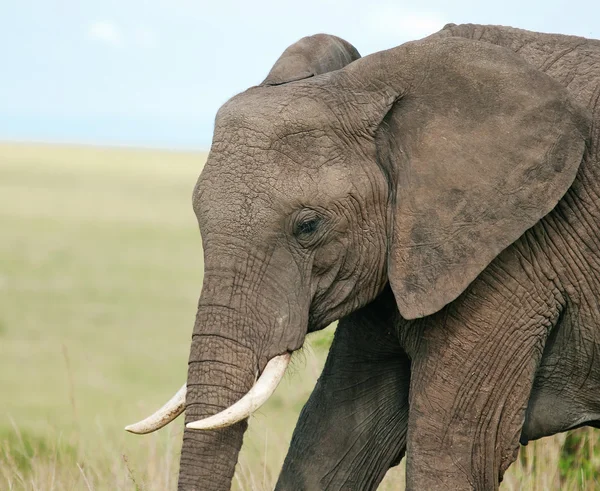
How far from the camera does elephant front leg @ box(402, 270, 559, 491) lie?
4590 mm

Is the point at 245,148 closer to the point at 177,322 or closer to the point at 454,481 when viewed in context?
the point at 454,481

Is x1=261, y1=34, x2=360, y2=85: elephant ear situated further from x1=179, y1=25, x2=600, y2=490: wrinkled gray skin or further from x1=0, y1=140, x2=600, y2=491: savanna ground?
x1=0, y1=140, x2=600, y2=491: savanna ground

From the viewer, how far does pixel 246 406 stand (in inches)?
167

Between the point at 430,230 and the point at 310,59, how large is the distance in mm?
930

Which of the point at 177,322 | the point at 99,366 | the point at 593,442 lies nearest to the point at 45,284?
the point at 177,322

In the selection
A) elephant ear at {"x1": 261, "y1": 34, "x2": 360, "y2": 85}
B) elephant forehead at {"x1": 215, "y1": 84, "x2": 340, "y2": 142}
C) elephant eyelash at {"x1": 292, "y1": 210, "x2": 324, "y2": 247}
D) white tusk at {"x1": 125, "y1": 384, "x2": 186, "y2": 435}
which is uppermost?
elephant ear at {"x1": 261, "y1": 34, "x2": 360, "y2": 85}

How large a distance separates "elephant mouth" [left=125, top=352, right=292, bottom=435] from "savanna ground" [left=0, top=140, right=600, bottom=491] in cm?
31

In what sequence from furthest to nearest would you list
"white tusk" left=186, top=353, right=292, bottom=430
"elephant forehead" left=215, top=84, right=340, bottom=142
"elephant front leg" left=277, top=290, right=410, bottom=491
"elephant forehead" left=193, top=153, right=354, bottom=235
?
"elephant front leg" left=277, top=290, right=410, bottom=491, "elephant forehead" left=215, top=84, right=340, bottom=142, "elephant forehead" left=193, top=153, right=354, bottom=235, "white tusk" left=186, top=353, right=292, bottom=430

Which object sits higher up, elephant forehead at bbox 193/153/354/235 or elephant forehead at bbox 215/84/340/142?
elephant forehead at bbox 215/84/340/142

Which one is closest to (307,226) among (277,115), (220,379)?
(277,115)

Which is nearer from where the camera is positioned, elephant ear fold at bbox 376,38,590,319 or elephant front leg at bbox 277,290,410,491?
elephant ear fold at bbox 376,38,590,319

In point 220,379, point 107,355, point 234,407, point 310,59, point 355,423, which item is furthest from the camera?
point 107,355

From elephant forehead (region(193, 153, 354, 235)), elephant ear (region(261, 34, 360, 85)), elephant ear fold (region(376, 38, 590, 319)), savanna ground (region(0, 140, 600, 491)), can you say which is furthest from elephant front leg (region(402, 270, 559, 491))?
elephant ear (region(261, 34, 360, 85))

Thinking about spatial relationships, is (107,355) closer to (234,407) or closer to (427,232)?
(427,232)
